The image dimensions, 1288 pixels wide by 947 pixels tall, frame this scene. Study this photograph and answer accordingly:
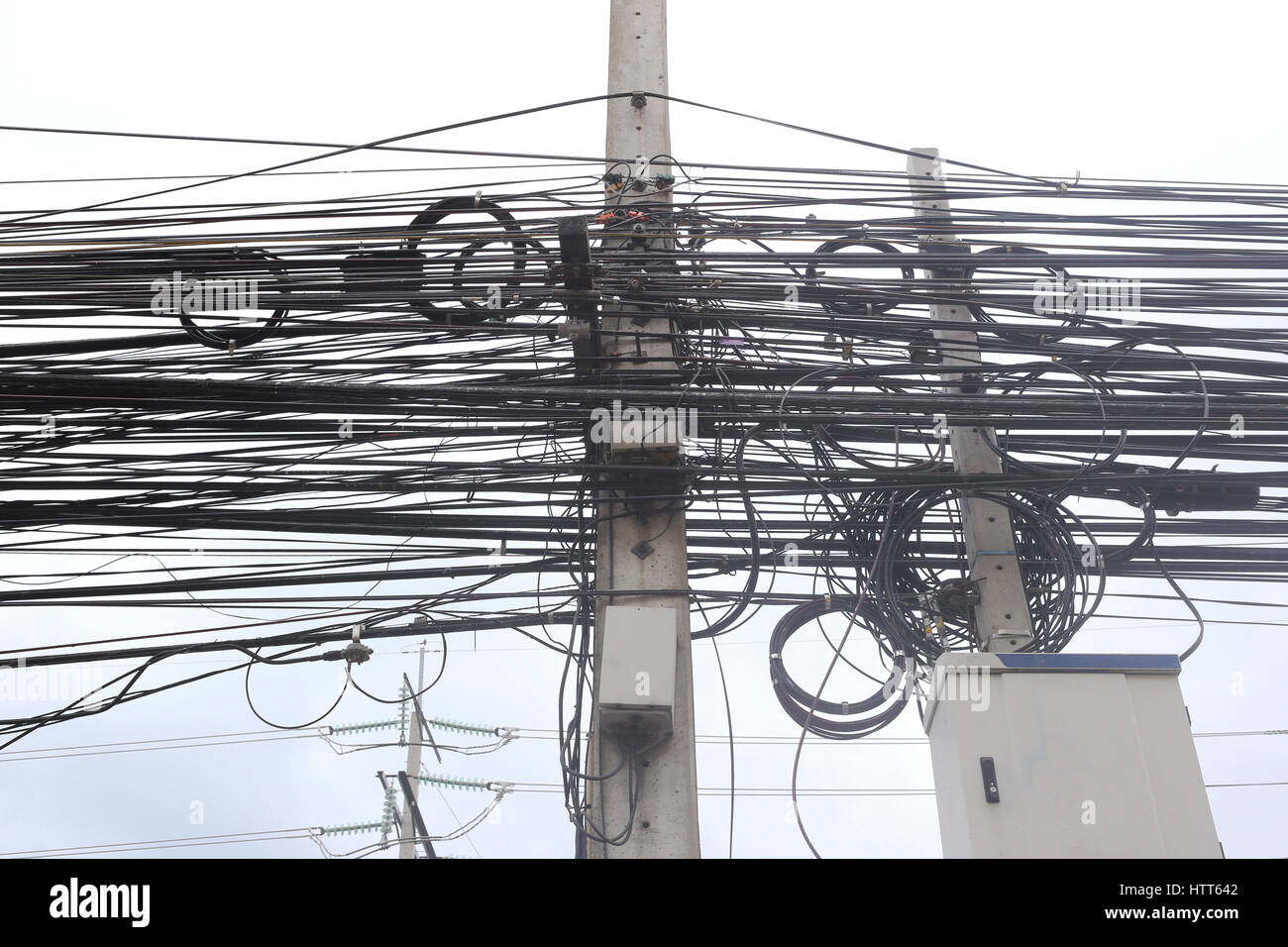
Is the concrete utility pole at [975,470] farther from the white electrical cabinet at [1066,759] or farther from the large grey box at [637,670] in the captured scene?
the large grey box at [637,670]

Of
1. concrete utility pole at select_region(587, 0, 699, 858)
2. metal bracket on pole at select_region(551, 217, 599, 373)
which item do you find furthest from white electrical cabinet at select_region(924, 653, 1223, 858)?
metal bracket on pole at select_region(551, 217, 599, 373)

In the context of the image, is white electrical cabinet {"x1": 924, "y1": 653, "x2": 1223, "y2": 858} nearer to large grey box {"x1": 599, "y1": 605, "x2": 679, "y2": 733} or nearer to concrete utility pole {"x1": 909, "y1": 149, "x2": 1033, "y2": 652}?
concrete utility pole {"x1": 909, "y1": 149, "x2": 1033, "y2": 652}

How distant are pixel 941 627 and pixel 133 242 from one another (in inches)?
126

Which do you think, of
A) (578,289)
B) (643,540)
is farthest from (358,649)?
(578,289)

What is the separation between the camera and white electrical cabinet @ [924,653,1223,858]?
295cm

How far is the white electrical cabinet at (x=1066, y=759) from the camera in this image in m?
2.95

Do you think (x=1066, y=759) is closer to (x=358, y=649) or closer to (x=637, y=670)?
(x=637, y=670)

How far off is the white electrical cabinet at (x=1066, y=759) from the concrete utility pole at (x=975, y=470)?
11.1 inches

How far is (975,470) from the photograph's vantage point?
3.70 m

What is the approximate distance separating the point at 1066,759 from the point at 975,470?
106 centimetres

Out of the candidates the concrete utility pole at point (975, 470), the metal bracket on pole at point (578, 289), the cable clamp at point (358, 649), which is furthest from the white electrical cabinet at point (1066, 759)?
the cable clamp at point (358, 649)

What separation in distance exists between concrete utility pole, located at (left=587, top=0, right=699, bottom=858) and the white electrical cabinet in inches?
30.8

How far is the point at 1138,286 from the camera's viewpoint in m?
4.01

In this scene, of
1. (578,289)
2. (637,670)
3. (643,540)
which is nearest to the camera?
(637,670)
